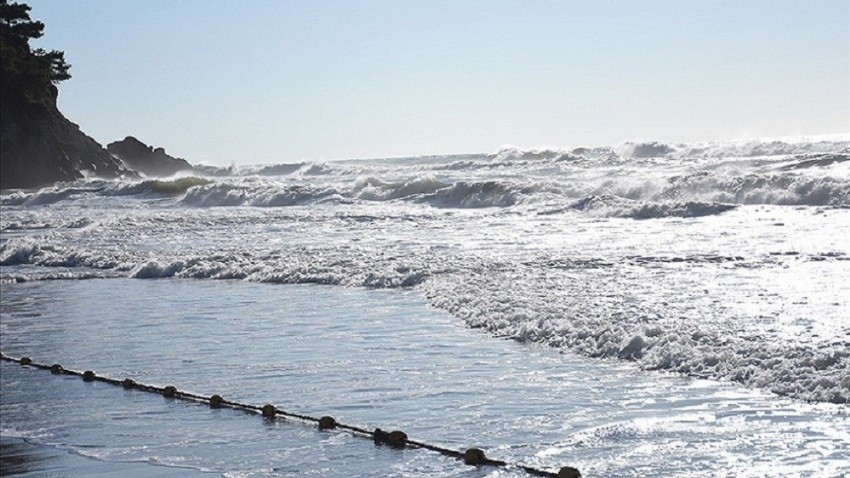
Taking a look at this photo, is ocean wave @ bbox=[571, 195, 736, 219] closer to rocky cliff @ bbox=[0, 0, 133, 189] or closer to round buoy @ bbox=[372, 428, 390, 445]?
round buoy @ bbox=[372, 428, 390, 445]

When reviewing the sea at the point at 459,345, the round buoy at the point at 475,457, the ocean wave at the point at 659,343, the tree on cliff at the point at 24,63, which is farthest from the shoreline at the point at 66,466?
the tree on cliff at the point at 24,63

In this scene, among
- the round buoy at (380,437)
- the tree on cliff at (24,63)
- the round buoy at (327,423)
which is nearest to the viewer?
the round buoy at (380,437)

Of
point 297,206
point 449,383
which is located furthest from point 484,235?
point 297,206

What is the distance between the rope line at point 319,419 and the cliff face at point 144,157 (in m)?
80.2

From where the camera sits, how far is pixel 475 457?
22.2 feet

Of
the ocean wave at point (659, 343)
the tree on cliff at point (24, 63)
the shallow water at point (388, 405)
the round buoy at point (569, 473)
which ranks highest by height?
the tree on cliff at point (24, 63)

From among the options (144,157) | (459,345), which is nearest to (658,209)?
(459,345)

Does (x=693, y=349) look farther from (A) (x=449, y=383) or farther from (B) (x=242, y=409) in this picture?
(B) (x=242, y=409)

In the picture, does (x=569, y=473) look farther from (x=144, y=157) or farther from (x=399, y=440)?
(x=144, y=157)

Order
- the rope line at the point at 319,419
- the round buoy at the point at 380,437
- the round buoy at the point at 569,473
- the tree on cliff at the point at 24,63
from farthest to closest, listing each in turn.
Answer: the tree on cliff at the point at 24,63
the round buoy at the point at 380,437
the rope line at the point at 319,419
the round buoy at the point at 569,473

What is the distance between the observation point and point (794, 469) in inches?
252

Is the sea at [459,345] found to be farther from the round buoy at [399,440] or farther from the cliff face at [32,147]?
the cliff face at [32,147]

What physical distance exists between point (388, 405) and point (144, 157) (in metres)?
85.3

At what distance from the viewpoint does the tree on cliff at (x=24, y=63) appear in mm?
61750
